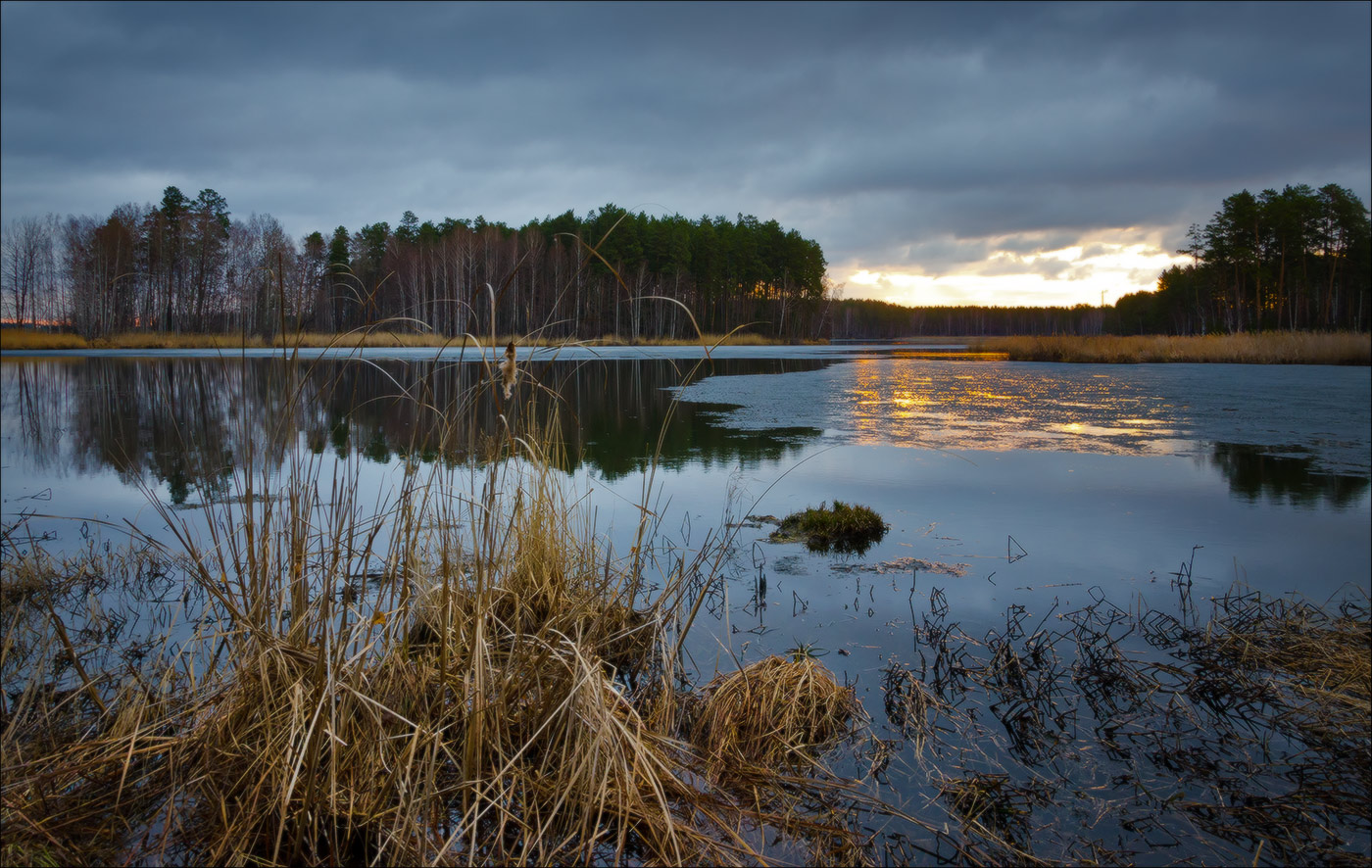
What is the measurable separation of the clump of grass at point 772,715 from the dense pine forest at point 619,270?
196 inches

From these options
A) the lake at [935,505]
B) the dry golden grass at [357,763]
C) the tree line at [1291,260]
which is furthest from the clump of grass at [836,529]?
the tree line at [1291,260]

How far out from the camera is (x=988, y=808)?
A: 222 cm

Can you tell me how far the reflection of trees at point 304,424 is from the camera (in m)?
4.20

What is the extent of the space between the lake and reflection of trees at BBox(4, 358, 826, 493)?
8 centimetres

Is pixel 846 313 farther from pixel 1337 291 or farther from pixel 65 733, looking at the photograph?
pixel 65 733

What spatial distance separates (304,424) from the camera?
10.9m

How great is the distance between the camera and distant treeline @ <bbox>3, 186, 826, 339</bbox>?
32.8m

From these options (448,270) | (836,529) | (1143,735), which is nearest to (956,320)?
(448,270)

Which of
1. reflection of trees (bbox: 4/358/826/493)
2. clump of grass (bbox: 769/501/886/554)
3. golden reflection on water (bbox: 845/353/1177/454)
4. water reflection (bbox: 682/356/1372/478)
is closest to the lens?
reflection of trees (bbox: 4/358/826/493)

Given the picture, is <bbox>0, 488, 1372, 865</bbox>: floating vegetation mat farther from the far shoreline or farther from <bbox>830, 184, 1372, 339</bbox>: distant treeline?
<bbox>830, 184, 1372, 339</bbox>: distant treeline

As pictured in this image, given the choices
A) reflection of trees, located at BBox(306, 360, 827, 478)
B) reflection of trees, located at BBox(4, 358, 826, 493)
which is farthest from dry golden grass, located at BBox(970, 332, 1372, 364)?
reflection of trees, located at BBox(306, 360, 827, 478)

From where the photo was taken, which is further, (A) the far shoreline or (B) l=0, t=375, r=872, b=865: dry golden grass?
(A) the far shoreline

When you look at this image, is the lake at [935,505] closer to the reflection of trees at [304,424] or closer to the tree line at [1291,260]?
the reflection of trees at [304,424]

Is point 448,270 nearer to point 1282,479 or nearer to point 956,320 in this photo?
point 1282,479
